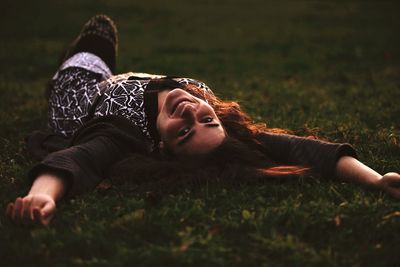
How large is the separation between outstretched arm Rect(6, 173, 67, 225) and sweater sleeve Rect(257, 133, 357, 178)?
1.77 m

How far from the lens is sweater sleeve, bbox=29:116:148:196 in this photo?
324 cm

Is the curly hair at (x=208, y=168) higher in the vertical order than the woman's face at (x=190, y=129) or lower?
lower

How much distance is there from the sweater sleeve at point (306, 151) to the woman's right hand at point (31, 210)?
1.85 metres

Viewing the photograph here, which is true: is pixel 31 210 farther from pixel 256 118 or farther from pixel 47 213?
pixel 256 118

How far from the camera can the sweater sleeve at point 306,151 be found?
364 centimetres

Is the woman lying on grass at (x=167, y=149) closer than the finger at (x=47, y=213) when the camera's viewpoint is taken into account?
No

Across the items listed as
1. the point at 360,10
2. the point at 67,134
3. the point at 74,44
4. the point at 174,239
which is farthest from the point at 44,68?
the point at 360,10

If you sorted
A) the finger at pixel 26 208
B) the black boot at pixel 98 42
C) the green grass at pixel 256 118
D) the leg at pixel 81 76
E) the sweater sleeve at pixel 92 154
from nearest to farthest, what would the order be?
the green grass at pixel 256 118
the finger at pixel 26 208
the sweater sleeve at pixel 92 154
the leg at pixel 81 76
the black boot at pixel 98 42

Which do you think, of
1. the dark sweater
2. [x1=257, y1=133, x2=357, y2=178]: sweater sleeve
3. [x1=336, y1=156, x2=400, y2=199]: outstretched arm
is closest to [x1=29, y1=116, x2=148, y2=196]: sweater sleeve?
the dark sweater

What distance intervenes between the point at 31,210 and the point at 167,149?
4.13ft

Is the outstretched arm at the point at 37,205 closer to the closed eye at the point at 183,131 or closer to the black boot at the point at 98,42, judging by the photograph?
the closed eye at the point at 183,131

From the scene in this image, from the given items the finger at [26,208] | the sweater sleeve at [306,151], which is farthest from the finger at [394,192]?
the finger at [26,208]

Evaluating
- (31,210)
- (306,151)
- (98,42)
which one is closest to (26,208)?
(31,210)

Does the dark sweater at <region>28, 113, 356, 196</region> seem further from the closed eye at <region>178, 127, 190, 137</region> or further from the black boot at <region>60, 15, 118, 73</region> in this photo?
the black boot at <region>60, 15, 118, 73</region>
